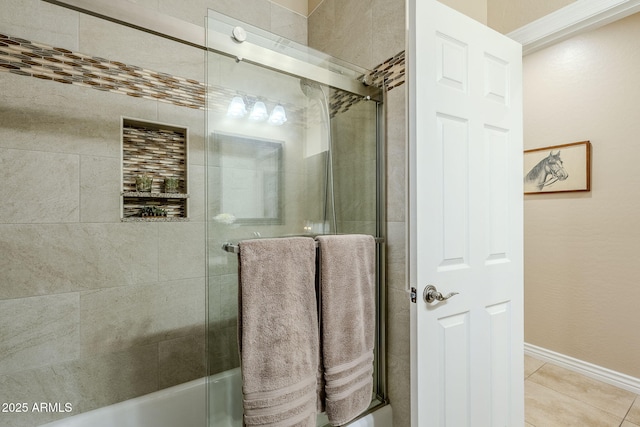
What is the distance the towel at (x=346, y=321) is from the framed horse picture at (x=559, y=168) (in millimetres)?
2299

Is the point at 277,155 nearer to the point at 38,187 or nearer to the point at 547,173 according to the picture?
the point at 38,187

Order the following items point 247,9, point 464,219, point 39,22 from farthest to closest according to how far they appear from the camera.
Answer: point 247,9 → point 39,22 → point 464,219

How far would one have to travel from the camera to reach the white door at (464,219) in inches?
46.8

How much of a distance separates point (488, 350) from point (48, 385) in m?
2.02

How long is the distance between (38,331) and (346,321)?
1.41 m

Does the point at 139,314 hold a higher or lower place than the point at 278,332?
lower

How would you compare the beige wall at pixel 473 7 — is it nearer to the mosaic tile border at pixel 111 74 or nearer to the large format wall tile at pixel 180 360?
the mosaic tile border at pixel 111 74

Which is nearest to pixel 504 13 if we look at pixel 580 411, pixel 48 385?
pixel 580 411

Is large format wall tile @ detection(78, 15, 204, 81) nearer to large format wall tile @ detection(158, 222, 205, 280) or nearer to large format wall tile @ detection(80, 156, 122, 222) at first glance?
large format wall tile @ detection(80, 156, 122, 222)

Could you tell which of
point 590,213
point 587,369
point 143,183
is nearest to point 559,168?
point 590,213

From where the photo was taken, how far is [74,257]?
151 cm

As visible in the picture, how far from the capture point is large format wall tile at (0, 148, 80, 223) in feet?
4.56

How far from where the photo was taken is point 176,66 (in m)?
1.76

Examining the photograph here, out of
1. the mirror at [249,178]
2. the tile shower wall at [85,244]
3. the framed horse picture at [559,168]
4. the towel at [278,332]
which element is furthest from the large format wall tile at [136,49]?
the framed horse picture at [559,168]
